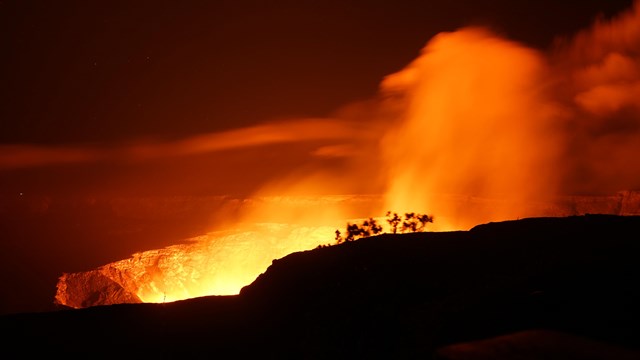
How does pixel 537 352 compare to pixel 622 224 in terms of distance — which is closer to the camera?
pixel 537 352

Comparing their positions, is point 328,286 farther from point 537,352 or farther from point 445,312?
point 537,352

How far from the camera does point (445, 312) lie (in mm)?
18875

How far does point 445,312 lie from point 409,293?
5864mm

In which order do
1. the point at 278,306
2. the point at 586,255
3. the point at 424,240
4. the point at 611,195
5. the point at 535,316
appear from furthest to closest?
1. the point at 611,195
2. the point at 424,240
3. the point at 278,306
4. the point at 586,255
5. the point at 535,316

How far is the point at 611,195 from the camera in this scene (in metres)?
168

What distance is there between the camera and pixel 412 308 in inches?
858

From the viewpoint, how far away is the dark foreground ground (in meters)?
13.3

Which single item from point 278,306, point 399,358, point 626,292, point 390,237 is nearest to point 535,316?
point 626,292

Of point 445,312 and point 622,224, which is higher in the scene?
point 622,224

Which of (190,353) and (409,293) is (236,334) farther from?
(409,293)

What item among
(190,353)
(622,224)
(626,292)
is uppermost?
(622,224)

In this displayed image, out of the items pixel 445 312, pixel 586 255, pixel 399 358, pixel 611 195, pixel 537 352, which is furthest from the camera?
pixel 611 195

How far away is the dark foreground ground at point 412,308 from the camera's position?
523 inches

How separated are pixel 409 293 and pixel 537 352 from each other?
15965mm
